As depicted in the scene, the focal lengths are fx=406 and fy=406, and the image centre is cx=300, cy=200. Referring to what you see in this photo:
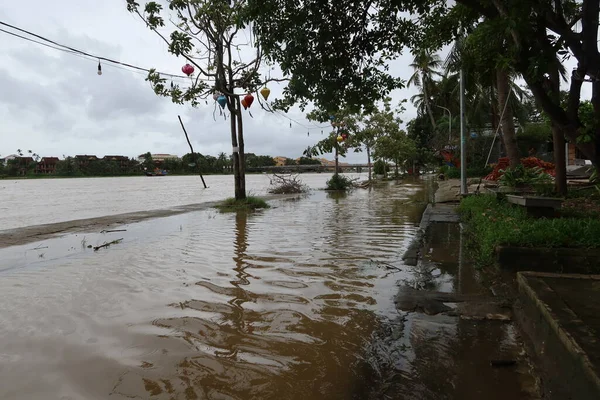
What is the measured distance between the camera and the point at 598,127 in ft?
11.3

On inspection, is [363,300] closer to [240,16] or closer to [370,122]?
[240,16]

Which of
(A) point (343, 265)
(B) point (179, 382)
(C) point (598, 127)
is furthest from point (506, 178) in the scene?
(B) point (179, 382)

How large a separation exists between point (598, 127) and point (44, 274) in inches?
262

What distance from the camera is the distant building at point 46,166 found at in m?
89.1

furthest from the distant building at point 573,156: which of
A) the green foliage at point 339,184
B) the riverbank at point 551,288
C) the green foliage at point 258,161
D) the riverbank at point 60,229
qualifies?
the green foliage at point 258,161

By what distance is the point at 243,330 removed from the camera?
11.5 ft

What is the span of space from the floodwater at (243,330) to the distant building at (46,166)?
9738cm

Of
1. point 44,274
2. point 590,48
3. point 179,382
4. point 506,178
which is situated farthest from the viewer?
point 506,178

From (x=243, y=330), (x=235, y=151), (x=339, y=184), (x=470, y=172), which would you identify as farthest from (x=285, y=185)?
(x=243, y=330)

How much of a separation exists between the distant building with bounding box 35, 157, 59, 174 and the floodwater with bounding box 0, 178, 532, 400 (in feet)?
319

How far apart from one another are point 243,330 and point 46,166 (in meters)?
104

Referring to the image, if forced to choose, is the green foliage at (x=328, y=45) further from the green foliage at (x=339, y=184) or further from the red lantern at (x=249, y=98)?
the green foliage at (x=339, y=184)

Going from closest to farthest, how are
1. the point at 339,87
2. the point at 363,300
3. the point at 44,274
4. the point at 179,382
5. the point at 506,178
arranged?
the point at 179,382, the point at 363,300, the point at 339,87, the point at 44,274, the point at 506,178

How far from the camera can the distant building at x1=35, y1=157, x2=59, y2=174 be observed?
89.1 metres
